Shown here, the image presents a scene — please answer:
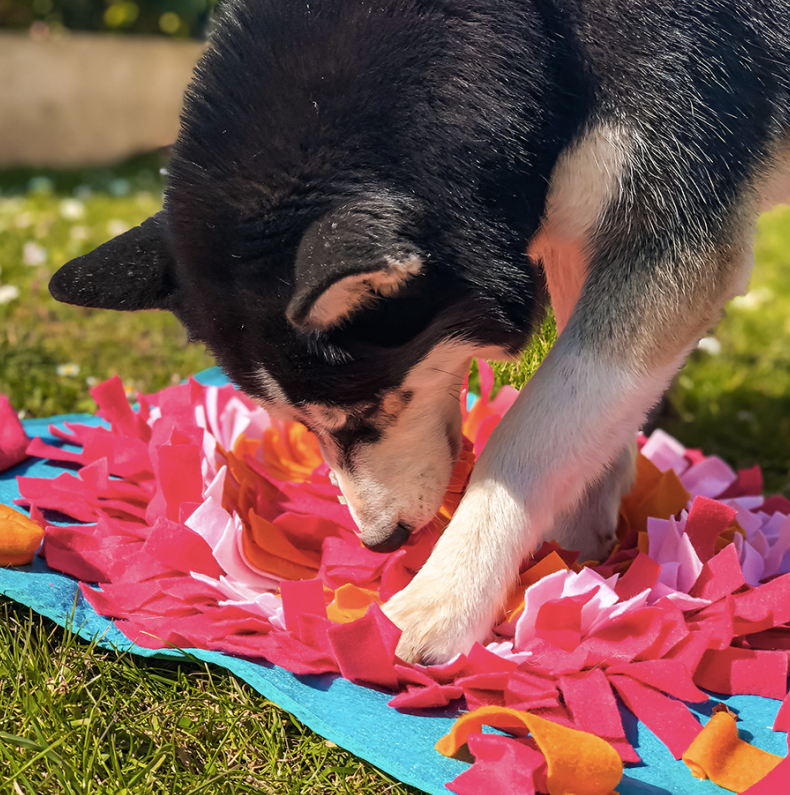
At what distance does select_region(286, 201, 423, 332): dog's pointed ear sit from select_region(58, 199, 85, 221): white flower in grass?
5.10 m

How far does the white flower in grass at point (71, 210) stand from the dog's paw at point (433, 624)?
17.1 feet

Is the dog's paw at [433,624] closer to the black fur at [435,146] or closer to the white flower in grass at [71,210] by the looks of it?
the black fur at [435,146]

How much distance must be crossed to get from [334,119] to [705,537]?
56.0 inches

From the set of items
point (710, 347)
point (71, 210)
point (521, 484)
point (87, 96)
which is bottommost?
point (87, 96)

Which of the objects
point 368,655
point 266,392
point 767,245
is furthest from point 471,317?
point 767,245

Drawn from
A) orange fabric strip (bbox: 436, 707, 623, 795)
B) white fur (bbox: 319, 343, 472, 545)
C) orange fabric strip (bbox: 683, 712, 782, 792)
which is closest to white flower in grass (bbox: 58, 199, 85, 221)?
white fur (bbox: 319, 343, 472, 545)

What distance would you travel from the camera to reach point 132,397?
3340 mm

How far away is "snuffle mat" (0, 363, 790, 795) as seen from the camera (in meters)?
1.60

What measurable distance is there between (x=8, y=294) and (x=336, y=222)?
123 inches

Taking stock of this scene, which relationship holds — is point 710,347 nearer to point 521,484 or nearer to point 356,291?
point 521,484

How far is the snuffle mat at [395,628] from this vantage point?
1603mm

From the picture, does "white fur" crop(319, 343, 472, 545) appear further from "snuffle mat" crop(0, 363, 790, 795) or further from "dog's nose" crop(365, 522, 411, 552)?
"snuffle mat" crop(0, 363, 790, 795)

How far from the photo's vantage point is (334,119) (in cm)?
171

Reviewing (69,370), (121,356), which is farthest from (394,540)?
(121,356)
